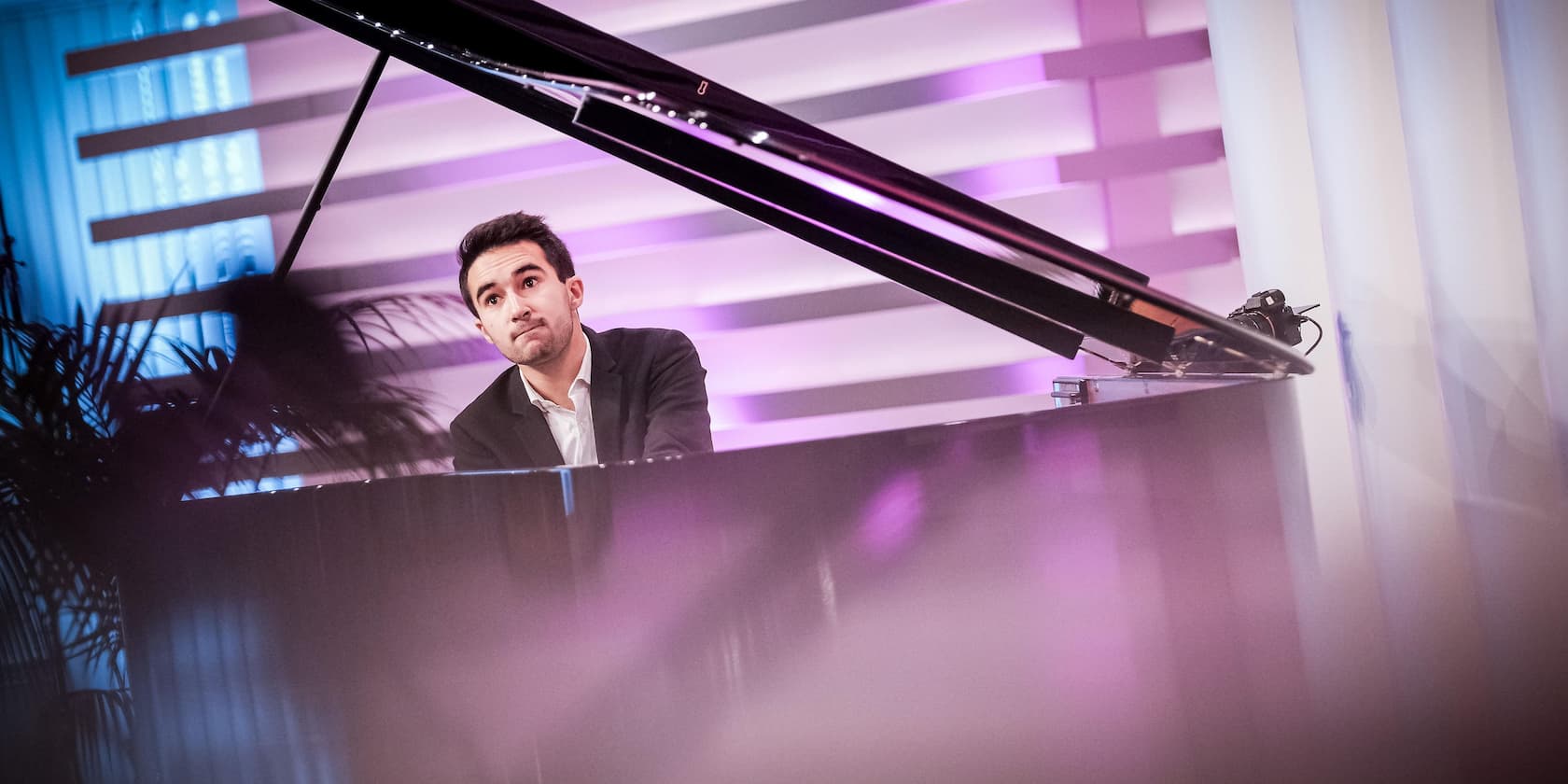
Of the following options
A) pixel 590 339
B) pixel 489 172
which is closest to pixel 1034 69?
pixel 590 339

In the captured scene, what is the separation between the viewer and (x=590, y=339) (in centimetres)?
186

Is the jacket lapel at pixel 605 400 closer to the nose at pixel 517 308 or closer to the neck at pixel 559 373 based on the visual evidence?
the neck at pixel 559 373

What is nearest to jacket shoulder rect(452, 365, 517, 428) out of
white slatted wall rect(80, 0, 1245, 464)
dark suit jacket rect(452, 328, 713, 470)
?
dark suit jacket rect(452, 328, 713, 470)

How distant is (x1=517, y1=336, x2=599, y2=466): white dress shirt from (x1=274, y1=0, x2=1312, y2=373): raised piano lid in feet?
2.09

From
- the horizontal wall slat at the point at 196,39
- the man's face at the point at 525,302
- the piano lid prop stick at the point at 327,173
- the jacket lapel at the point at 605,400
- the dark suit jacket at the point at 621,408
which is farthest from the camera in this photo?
the horizontal wall slat at the point at 196,39

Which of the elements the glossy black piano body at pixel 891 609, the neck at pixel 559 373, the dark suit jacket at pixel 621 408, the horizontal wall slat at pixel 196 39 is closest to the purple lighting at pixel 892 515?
the glossy black piano body at pixel 891 609

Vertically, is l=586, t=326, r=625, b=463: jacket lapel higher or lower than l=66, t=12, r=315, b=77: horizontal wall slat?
lower

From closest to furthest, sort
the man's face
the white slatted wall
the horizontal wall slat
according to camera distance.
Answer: the man's face
the white slatted wall
the horizontal wall slat

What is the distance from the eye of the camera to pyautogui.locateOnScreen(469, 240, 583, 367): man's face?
1898 mm

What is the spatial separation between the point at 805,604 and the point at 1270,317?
1.03m

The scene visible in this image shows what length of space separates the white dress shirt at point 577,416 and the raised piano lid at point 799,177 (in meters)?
0.64

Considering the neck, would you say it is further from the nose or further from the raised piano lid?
the raised piano lid

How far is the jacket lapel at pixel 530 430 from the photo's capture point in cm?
151

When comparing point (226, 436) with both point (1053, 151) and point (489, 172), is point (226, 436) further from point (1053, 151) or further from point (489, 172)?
point (1053, 151)
